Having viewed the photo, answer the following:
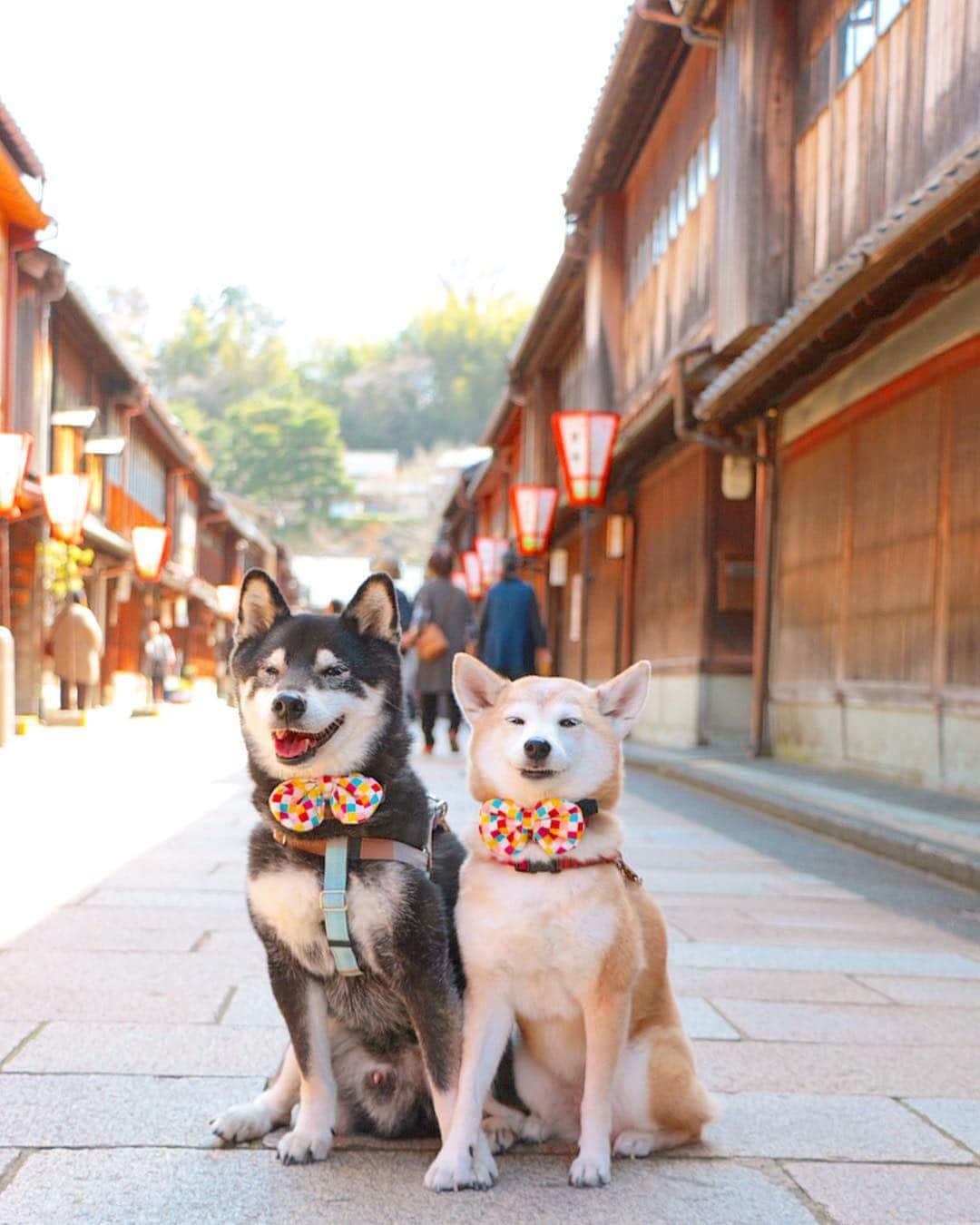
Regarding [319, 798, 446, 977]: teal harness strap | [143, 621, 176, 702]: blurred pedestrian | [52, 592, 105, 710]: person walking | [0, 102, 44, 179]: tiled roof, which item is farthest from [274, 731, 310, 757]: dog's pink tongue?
[143, 621, 176, 702]: blurred pedestrian

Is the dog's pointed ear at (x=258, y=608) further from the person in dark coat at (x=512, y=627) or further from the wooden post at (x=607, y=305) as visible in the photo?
the wooden post at (x=607, y=305)

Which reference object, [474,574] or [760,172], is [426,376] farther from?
[760,172]

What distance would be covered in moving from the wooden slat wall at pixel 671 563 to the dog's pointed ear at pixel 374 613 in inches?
507

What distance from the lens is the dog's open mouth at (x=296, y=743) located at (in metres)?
2.99

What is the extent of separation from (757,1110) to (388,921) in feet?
4.43

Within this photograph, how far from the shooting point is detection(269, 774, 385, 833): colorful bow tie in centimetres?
297

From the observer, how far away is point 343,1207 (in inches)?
110

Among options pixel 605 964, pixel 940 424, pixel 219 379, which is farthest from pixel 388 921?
pixel 219 379

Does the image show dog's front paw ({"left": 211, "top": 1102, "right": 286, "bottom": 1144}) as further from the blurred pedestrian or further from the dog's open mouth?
the blurred pedestrian

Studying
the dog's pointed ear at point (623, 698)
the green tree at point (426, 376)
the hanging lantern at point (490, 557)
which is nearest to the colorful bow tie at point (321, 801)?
the dog's pointed ear at point (623, 698)

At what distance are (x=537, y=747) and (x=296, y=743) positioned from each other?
22.0 inches

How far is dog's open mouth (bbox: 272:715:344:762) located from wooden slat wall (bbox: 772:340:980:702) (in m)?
7.21

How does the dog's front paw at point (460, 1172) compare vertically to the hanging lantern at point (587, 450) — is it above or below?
below

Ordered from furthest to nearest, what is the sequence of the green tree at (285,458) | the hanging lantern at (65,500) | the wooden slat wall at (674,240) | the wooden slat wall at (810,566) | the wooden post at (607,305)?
1. the green tree at (285,458)
2. the wooden post at (607,305)
3. the hanging lantern at (65,500)
4. the wooden slat wall at (674,240)
5. the wooden slat wall at (810,566)
